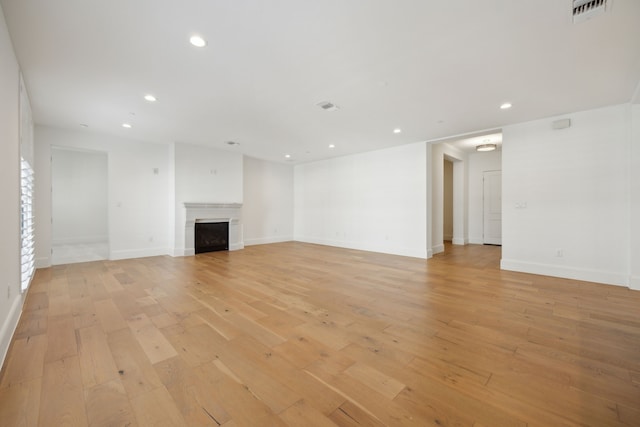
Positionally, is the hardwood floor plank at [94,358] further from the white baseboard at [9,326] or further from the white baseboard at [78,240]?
the white baseboard at [78,240]

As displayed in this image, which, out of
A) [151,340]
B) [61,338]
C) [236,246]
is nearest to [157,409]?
[151,340]

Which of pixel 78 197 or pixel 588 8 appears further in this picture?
pixel 78 197

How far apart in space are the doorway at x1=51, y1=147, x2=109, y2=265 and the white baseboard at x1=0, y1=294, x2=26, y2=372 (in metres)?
Result: 5.90

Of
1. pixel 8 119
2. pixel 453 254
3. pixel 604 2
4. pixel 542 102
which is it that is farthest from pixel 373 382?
pixel 453 254

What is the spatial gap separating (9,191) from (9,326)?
47.1 inches

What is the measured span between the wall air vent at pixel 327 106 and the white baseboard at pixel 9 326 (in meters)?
4.01

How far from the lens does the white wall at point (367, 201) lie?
6.25m

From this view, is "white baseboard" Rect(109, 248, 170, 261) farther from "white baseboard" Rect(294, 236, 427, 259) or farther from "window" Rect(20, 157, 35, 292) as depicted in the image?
"white baseboard" Rect(294, 236, 427, 259)

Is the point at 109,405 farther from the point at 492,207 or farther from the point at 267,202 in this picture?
the point at 492,207

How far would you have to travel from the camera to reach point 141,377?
5.72 feet

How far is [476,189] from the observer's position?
8.38m

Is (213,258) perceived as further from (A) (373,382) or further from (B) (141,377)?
(A) (373,382)

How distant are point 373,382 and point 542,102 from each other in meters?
4.50

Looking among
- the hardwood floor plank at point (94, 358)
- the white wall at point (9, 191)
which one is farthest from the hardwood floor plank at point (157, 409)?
the white wall at point (9, 191)
